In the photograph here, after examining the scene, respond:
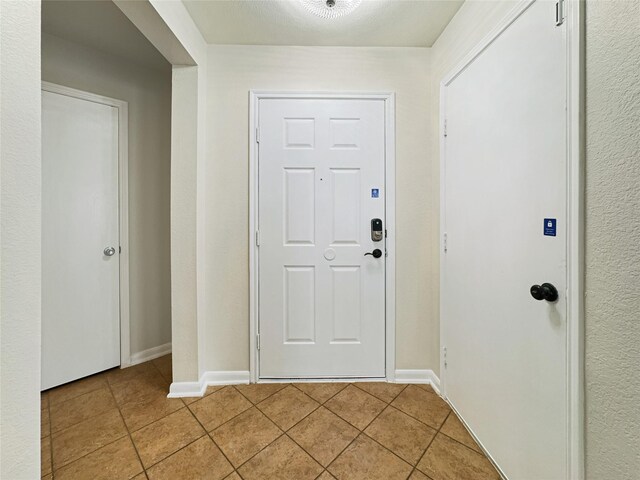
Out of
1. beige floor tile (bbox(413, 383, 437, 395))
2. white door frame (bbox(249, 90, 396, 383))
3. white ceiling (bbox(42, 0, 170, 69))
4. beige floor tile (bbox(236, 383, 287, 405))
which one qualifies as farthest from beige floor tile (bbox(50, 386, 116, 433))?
white ceiling (bbox(42, 0, 170, 69))

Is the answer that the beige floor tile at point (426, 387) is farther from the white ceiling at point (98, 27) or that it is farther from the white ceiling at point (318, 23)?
the white ceiling at point (98, 27)

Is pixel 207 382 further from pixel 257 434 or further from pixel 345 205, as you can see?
pixel 345 205

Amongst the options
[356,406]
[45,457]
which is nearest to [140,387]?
[45,457]

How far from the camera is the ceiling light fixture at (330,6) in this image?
1304mm

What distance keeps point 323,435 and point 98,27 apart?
115 inches

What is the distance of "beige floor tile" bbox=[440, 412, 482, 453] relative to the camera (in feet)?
4.26

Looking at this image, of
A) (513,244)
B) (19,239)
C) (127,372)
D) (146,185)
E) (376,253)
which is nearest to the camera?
(19,239)

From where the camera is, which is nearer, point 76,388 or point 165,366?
point 76,388

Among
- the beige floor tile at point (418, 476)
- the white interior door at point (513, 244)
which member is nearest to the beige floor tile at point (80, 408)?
the beige floor tile at point (418, 476)

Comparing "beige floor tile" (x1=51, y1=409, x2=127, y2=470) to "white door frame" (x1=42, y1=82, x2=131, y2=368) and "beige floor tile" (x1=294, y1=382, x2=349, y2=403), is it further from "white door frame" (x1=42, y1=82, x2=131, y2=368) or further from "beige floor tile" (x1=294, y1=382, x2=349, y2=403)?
"beige floor tile" (x1=294, y1=382, x2=349, y2=403)

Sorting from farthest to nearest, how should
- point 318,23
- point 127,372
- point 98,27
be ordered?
1. point 127,372
2. point 98,27
3. point 318,23

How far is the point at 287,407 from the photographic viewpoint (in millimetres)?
1553

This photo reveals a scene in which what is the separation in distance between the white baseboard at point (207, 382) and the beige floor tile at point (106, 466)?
379 millimetres

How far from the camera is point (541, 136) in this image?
939 mm
